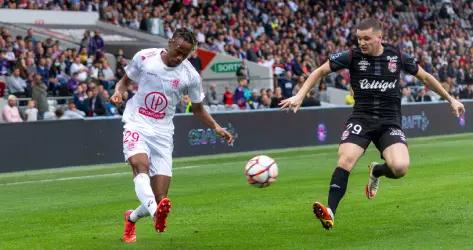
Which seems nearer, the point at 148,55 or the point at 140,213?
the point at 140,213

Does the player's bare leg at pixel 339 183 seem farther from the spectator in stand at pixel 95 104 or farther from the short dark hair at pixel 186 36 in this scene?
the spectator in stand at pixel 95 104

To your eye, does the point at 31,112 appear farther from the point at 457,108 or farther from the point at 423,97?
the point at 423,97

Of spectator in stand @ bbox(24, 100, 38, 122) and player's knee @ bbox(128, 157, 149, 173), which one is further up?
player's knee @ bbox(128, 157, 149, 173)

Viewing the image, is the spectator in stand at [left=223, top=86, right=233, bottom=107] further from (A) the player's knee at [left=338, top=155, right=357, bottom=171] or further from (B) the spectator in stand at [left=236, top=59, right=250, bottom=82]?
(A) the player's knee at [left=338, top=155, right=357, bottom=171]

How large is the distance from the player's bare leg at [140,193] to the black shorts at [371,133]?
2.43m

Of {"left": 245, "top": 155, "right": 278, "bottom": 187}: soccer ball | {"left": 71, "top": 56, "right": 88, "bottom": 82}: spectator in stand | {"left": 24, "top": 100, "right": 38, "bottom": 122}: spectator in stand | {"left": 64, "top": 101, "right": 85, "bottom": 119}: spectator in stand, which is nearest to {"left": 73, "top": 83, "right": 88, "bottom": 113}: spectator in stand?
{"left": 64, "top": 101, "right": 85, "bottom": 119}: spectator in stand

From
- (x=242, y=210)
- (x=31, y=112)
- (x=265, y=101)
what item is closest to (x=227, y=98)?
(x=265, y=101)

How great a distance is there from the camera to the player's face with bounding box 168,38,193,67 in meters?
11.2

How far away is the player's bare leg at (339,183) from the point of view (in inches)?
448

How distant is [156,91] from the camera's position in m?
11.5

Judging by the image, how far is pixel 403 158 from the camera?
39.9 ft

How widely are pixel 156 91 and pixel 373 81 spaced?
257 cm

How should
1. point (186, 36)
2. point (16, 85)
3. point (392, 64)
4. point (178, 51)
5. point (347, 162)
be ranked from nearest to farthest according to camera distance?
1. point (186, 36)
2. point (178, 51)
3. point (347, 162)
4. point (392, 64)
5. point (16, 85)

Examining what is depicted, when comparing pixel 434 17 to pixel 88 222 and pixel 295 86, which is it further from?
pixel 88 222
